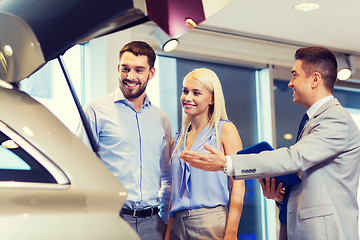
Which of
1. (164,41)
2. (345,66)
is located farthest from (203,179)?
(345,66)

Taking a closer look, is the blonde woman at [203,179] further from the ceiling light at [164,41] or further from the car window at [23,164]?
the ceiling light at [164,41]

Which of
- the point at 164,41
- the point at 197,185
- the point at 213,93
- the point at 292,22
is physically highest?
the point at 292,22

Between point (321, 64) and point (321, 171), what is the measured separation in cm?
48

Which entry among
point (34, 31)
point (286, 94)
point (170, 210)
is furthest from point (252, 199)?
point (34, 31)

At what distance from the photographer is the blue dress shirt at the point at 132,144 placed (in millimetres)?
2199

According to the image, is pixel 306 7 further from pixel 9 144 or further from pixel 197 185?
A: pixel 9 144

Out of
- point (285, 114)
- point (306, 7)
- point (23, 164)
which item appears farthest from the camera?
point (285, 114)

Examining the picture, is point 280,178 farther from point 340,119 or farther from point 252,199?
point 252,199

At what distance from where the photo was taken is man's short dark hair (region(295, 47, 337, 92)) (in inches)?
85.8

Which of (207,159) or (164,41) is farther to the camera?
(164,41)

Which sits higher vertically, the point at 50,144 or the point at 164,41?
the point at 164,41

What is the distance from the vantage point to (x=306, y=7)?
13.2ft

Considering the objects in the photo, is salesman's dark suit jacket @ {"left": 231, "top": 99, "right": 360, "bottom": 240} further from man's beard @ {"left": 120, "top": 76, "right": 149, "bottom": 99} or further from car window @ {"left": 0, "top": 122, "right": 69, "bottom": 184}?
car window @ {"left": 0, "top": 122, "right": 69, "bottom": 184}

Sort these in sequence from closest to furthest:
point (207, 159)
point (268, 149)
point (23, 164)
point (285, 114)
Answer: point (23, 164) → point (207, 159) → point (268, 149) → point (285, 114)
